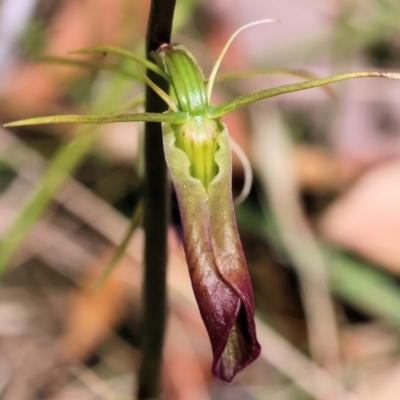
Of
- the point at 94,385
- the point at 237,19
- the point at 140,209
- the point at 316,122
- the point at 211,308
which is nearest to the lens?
the point at 211,308

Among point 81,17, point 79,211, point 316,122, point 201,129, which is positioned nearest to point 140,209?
point 201,129

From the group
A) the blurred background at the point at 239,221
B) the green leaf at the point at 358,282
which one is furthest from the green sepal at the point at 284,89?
the green leaf at the point at 358,282

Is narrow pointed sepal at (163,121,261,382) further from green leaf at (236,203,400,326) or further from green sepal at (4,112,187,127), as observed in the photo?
green leaf at (236,203,400,326)

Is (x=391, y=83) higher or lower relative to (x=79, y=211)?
higher

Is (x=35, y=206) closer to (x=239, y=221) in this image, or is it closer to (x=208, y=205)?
(x=239, y=221)

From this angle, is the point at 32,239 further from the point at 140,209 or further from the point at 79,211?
the point at 140,209

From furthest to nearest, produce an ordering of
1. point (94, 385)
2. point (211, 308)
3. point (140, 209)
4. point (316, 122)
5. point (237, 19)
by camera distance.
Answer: point (237, 19) → point (316, 122) → point (94, 385) → point (140, 209) → point (211, 308)

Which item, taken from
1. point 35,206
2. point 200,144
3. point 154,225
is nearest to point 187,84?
point 200,144
